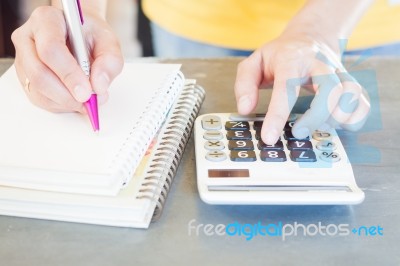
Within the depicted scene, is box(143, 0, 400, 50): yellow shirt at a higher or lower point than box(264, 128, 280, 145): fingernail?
lower

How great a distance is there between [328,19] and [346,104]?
6.6 inches

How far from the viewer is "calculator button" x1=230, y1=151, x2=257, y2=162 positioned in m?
0.50

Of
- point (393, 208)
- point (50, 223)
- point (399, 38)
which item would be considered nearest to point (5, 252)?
point (50, 223)

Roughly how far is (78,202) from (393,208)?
0.25 metres

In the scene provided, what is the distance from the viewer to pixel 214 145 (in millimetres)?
525

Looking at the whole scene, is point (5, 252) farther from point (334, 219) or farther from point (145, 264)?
point (334, 219)

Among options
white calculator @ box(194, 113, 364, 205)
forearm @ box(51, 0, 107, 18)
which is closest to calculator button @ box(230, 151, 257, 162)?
white calculator @ box(194, 113, 364, 205)

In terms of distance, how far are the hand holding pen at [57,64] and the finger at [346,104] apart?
21 cm

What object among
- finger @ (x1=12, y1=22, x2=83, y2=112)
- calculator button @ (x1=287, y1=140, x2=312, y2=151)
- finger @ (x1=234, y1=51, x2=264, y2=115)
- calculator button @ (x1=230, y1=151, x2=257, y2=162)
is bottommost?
calculator button @ (x1=287, y1=140, x2=312, y2=151)

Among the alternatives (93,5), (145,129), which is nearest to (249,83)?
(145,129)

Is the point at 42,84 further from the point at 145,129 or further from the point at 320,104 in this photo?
the point at 320,104

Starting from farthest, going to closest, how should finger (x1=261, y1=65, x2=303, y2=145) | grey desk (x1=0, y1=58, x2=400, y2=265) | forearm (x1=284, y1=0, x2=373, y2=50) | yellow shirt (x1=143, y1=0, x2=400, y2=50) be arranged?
yellow shirt (x1=143, y1=0, x2=400, y2=50) < forearm (x1=284, y1=0, x2=373, y2=50) < finger (x1=261, y1=65, x2=303, y2=145) < grey desk (x1=0, y1=58, x2=400, y2=265)

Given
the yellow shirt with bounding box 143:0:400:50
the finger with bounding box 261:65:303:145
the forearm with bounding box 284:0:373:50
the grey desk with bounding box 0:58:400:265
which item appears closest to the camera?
the grey desk with bounding box 0:58:400:265

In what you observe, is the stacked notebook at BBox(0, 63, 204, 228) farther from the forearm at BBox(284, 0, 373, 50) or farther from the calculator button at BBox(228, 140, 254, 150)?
the forearm at BBox(284, 0, 373, 50)
